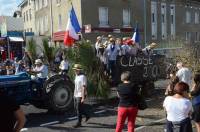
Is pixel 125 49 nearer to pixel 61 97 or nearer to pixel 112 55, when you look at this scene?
pixel 112 55

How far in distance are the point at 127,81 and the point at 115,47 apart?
7008 mm

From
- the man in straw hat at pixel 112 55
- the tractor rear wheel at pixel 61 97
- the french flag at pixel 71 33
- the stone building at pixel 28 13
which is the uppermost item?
the stone building at pixel 28 13

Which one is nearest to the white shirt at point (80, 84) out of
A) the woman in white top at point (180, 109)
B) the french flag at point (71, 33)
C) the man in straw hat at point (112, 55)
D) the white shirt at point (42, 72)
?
the white shirt at point (42, 72)

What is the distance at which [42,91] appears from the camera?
42.5ft

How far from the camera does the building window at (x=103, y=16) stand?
128 ft

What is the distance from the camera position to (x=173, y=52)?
1777 cm

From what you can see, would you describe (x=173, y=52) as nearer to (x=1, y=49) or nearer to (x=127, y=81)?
(x=127, y=81)

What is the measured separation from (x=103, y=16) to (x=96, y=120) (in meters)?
27.9

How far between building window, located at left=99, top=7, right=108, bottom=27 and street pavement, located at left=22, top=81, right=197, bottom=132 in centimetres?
2437

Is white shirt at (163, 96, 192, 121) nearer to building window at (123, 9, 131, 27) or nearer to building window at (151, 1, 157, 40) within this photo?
building window at (123, 9, 131, 27)

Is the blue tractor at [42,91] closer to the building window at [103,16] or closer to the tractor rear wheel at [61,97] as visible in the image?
the tractor rear wheel at [61,97]

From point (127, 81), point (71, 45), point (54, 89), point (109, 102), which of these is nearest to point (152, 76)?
point (109, 102)

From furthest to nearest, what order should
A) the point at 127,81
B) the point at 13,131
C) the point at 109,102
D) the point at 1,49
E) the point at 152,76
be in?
the point at 1,49 → the point at 152,76 → the point at 109,102 → the point at 127,81 → the point at 13,131

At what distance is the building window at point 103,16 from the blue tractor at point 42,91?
25.6 meters
